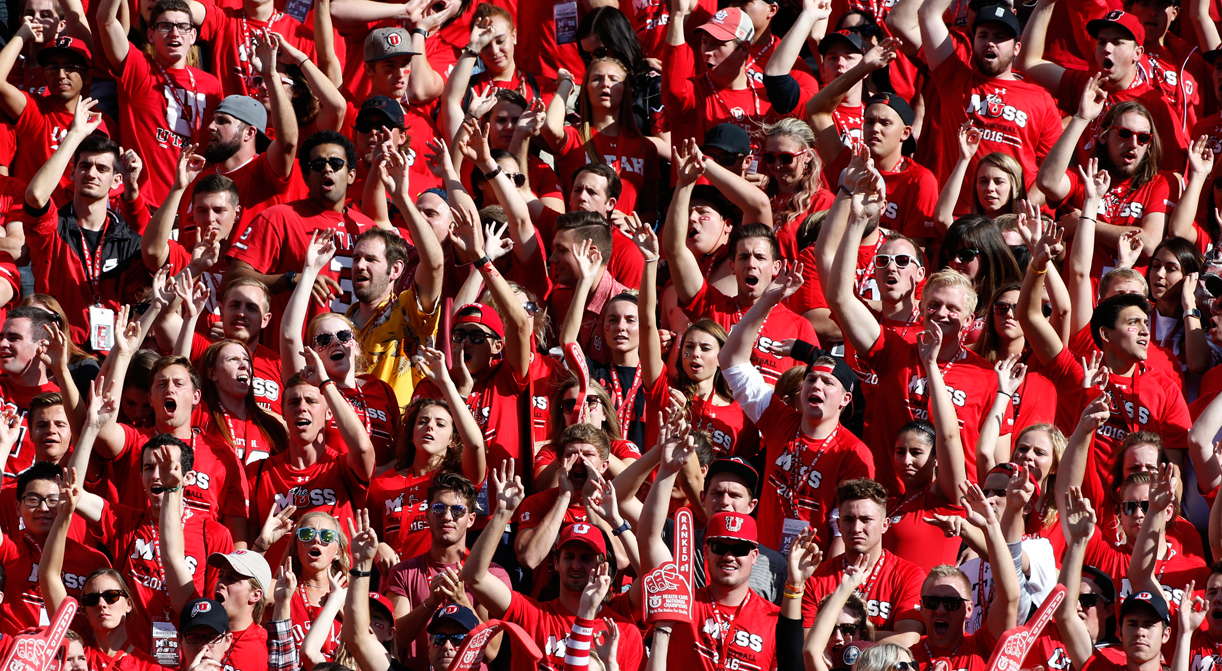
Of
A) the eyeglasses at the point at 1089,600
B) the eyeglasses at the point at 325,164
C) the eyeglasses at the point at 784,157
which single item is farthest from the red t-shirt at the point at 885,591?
the eyeglasses at the point at 325,164

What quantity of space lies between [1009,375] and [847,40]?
2.62 meters

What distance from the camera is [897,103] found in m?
10.1

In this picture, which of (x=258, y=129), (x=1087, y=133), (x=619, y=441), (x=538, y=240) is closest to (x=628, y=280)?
(x=538, y=240)

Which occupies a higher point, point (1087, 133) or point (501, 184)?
point (501, 184)

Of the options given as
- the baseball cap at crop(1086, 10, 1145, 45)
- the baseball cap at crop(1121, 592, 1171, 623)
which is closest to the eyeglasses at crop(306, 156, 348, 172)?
the baseball cap at crop(1086, 10, 1145, 45)

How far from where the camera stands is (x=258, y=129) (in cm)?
1014

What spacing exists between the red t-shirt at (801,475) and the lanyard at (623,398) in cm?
78

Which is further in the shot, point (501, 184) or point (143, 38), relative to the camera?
point (143, 38)

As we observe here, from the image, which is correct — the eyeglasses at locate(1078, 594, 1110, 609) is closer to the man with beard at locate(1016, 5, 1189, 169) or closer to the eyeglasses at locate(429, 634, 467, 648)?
the eyeglasses at locate(429, 634, 467, 648)

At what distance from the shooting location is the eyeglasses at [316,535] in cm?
816

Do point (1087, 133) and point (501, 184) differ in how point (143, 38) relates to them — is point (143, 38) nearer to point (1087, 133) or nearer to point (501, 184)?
point (501, 184)

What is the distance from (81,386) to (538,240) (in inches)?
84.3

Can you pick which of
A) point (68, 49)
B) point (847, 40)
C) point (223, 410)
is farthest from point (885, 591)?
point (68, 49)

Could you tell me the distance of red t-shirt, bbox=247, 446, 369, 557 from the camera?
28.1 feet
